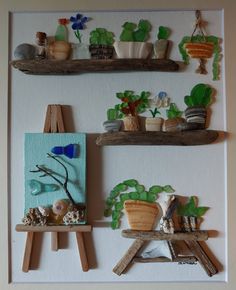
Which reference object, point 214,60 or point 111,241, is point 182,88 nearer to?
point 214,60

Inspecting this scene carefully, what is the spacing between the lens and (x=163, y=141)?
0.99 meters

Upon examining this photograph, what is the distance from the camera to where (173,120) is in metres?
1.02

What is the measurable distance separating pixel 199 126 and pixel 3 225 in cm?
64

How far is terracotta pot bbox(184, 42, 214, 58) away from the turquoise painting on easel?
399mm

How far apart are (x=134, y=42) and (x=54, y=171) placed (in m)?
0.44

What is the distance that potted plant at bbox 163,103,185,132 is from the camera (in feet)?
3.34

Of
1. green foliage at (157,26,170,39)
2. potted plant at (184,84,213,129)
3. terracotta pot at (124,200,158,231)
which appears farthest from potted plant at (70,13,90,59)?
terracotta pot at (124,200,158,231)

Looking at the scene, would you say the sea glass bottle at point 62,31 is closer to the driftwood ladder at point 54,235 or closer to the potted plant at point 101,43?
the potted plant at point 101,43

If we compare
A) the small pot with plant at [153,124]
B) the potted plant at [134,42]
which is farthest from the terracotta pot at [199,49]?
the small pot with plant at [153,124]

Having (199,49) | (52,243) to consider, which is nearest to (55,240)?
(52,243)

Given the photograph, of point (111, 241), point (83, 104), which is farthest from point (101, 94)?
point (111, 241)

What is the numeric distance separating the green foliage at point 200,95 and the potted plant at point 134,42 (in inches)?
6.9

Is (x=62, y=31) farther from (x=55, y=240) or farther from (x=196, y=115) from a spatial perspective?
(x=55, y=240)

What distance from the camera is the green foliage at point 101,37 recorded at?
41.0 inches
